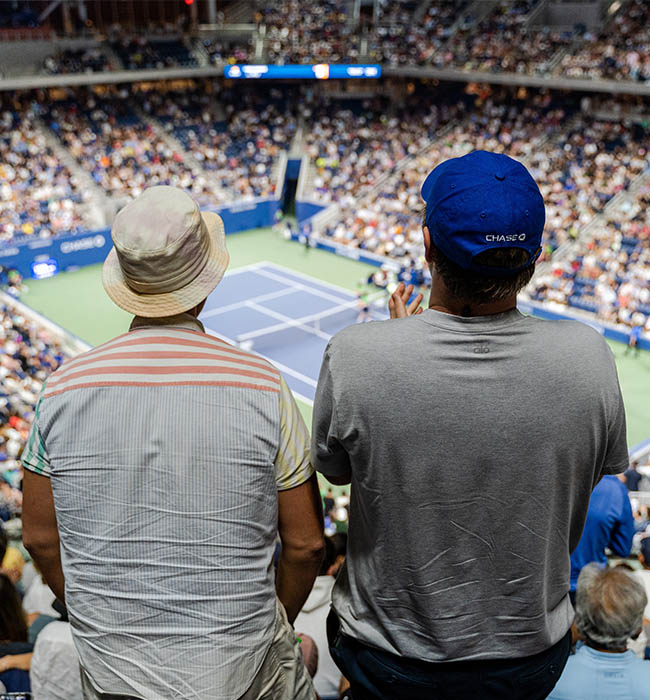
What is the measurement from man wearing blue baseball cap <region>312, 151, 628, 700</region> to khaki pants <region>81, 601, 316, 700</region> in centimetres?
29

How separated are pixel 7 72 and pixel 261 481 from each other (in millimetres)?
35168

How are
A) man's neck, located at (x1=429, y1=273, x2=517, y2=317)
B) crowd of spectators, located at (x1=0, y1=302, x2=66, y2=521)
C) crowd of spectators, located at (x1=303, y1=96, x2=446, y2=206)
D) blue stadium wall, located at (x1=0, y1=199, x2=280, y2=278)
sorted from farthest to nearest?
crowd of spectators, located at (x1=303, y1=96, x2=446, y2=206) < blue stadium wall, located at (x1=0, y1=199, x2=280, y2=278) < crowd of spectators, located at (x1=0, y1=302, x2=66, y2=521) < man's neck, located at (x1=429, y1=273, x2=517, y2=317)

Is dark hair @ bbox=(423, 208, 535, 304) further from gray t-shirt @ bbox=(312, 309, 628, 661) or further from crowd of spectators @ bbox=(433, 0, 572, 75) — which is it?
crowd of spectators @ bbox=(433, 0, 572, 75)

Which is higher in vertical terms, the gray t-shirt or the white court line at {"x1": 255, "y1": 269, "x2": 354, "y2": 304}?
the gray t-shirt

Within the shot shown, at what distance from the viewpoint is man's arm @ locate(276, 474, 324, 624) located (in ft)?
7.47

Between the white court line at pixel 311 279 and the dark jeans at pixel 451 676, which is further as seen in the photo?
the white court line at pixel 311 279

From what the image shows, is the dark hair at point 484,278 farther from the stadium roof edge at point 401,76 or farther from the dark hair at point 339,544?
the stadium roof edge at point 401,76

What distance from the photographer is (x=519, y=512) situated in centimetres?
206

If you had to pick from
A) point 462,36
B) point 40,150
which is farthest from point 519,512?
point 462,36

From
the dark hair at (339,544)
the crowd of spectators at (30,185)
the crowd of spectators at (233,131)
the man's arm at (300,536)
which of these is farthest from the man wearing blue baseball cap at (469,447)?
the crowd of spectators at (233,131)

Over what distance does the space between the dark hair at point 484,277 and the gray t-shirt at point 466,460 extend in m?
0.07

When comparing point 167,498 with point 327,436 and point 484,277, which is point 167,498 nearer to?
point 327,436

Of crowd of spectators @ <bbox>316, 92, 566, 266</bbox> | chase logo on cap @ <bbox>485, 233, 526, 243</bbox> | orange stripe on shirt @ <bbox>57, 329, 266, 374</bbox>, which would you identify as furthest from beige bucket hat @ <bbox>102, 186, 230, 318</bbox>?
crowd of spectators @ <bbox>316, 92, 566, 266</bbox>

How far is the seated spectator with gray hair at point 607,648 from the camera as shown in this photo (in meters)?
3.19
